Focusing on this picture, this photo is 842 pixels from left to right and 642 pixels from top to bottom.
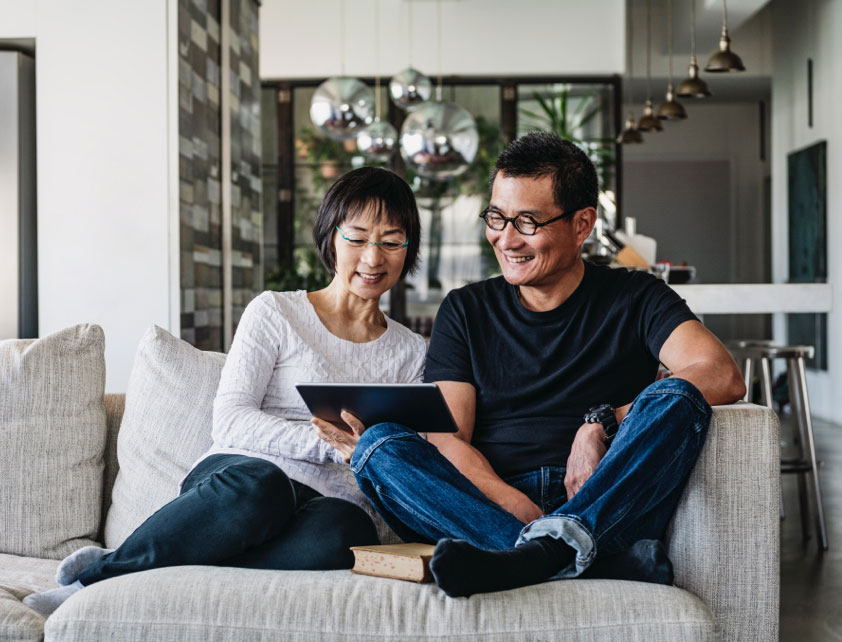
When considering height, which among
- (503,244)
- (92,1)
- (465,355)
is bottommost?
(465,355)

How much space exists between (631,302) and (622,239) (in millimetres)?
2296

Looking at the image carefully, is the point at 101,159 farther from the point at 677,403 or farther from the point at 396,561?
the point at 677,403

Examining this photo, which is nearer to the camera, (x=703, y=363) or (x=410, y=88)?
(x=703, y=363)

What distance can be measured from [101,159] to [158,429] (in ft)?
4.96

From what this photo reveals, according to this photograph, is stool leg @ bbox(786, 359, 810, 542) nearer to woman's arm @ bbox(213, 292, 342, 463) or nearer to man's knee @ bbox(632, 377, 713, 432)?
man's knee @ bbox(632, 377, 713, 432)

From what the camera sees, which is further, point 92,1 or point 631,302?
point 92,1

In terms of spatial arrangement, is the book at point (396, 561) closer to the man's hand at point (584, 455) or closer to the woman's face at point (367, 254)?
the man's hand at point (584, 455)

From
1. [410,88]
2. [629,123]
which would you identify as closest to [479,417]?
[410,88]

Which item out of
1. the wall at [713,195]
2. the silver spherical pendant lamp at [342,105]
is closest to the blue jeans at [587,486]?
the silver spherical pendant lamp at [342,105]

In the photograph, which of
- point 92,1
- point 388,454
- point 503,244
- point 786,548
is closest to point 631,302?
point 503,244

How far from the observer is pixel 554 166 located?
2.04m

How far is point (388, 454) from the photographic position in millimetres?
1700

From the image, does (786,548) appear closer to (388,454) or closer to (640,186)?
(388,454)

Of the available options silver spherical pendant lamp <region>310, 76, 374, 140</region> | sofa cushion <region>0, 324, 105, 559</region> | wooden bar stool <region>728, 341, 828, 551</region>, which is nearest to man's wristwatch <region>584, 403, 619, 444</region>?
sofa cushion <region>0, 324, 105, 559</region>
